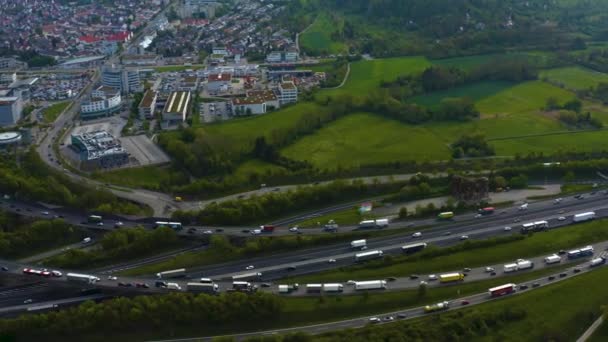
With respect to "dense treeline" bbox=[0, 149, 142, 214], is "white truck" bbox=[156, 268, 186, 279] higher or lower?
lower

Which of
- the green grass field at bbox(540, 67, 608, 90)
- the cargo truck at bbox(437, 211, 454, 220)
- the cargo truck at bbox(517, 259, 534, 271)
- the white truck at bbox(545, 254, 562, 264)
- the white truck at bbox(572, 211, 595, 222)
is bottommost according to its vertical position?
the cargo truck at bbox(517, 259, 534, 271)

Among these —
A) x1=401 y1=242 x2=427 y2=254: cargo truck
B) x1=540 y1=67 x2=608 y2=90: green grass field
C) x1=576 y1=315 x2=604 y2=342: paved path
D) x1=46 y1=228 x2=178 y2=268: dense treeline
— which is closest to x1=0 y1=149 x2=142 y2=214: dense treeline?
x1=46 y1=228 x2=178 y2=268: dense treeline

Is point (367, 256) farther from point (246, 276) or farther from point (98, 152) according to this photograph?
point (98, 152)

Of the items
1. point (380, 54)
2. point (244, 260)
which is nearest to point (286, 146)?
point (244, 260)

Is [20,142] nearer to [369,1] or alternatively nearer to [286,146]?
[286,146]

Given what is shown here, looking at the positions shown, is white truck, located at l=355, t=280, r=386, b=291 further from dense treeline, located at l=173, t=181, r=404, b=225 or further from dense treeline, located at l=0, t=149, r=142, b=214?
dense treeline, located at l=0, t=149, r=142, b=214

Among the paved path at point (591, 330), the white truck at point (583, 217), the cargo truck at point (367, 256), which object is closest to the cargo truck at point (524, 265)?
the paved path at point (591, 330)
